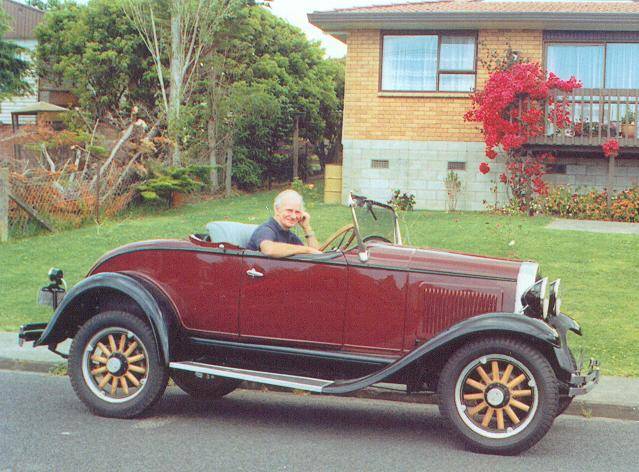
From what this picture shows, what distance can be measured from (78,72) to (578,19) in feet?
48.7

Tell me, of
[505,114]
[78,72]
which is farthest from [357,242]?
[78,72]

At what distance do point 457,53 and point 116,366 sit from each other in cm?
1582

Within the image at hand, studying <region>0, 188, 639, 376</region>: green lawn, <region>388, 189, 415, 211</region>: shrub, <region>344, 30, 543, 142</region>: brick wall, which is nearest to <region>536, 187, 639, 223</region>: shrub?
<region>0, 188, 639, 376</region>: green lawn

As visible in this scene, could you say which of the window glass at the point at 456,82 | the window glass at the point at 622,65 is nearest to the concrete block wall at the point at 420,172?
the window glass at the point at 456,82

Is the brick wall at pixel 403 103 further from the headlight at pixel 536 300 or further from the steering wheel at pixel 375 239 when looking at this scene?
the headlight at pixel 536 300

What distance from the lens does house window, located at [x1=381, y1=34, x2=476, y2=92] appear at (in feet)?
67.3

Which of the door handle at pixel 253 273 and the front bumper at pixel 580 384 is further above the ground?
the door handle at pixel 253 273

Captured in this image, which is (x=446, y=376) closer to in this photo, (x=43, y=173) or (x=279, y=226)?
(x=279, y=226)

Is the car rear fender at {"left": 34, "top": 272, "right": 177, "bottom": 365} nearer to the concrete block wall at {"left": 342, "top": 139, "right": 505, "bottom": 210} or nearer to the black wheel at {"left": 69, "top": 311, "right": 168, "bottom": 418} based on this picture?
the black wheel at {"left": 69, "top": 311, "right": 168, "bottom": 418}

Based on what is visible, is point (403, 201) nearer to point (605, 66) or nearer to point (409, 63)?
point (409, 63)

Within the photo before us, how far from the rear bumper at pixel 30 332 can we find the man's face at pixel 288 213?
1988 mm

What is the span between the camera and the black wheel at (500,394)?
546 centimetres

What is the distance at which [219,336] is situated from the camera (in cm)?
631

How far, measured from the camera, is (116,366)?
635 cm
